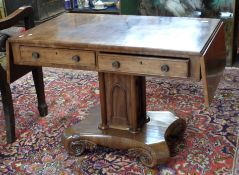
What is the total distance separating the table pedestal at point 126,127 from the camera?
70.1 inches

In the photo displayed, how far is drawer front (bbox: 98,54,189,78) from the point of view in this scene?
1.47 meters

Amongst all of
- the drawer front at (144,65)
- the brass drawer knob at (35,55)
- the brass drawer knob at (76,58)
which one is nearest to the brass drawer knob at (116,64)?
the drawer front at (144,65)

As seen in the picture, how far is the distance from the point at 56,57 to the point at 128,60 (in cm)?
34

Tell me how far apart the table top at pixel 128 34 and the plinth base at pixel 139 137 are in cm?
50

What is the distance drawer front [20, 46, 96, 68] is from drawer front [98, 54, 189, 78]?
0.06 metres

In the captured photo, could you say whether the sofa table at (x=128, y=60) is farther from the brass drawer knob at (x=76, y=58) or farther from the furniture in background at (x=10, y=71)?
the furniture in background at (x=10, y=71)

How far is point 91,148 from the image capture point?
1.91 metres

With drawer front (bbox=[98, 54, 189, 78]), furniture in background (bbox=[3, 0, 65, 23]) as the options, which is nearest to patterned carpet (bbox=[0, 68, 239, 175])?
drawer front (bbox=[98, 54, 189, 78])

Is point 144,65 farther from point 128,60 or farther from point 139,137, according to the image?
point 139,137

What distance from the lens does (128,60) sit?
5.04 ft

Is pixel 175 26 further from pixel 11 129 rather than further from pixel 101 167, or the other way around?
pixel 11 129

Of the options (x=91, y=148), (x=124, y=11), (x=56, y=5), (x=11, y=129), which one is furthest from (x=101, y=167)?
(x=56, y=5)

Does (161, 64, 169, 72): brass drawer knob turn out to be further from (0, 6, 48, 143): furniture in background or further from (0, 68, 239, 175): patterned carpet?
(0, 6, 48, 143): furniture in background

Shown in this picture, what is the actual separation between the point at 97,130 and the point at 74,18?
624 mm
